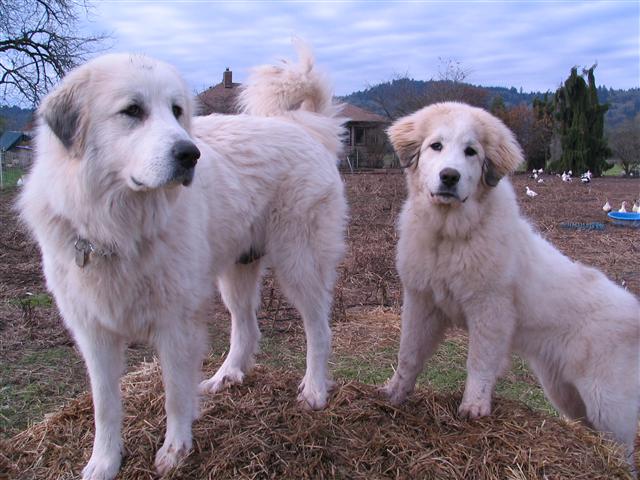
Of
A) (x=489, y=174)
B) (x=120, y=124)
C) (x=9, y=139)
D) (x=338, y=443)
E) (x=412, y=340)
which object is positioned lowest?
(x=338, y=443)

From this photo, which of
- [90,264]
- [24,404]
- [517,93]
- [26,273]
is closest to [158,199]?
[90,264]

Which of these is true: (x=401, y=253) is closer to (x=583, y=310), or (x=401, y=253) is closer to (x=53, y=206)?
(x=583, y=310)

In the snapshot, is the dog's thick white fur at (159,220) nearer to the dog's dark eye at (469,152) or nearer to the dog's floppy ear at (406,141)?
the dog's floppy ear at (406,141)

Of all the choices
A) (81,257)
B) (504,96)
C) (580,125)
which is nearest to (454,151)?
(81,257)

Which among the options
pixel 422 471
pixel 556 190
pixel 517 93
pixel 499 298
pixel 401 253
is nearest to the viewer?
pixel 422 471

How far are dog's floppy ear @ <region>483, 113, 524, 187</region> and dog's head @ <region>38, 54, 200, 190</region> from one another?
5.86 feet

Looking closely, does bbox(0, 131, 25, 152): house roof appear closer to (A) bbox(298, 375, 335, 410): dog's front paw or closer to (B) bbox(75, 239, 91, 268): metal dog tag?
(A) bbox(298, 375, 335, 410): dog's front paw

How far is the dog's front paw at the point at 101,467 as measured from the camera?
2.82 m

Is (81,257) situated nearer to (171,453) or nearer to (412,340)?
(171,453)

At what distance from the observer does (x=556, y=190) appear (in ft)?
62.3

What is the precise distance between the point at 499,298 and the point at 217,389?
1875 millimetres

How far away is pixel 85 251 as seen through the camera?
8.50 ft

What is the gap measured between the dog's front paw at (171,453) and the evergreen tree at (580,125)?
33.4 metres

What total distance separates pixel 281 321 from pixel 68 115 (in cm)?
376
